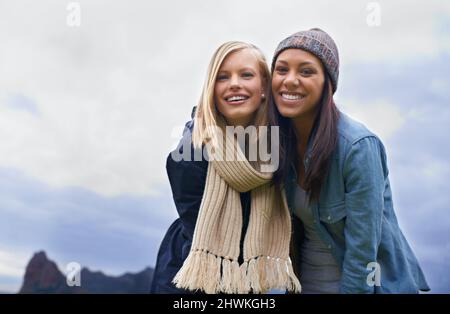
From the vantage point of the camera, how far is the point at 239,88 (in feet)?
10.4

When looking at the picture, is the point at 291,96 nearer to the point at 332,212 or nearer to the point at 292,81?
the point at 292,81

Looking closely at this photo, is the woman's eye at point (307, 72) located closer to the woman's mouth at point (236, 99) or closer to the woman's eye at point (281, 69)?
the woman's eye at point (281, 69)

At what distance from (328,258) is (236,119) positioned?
0.88m

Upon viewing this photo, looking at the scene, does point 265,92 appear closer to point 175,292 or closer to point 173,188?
point 173,188

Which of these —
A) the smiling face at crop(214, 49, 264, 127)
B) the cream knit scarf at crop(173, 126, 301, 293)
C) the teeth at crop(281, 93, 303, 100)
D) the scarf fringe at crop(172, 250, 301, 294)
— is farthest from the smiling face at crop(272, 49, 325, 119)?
the scarf fringe at crop(172, 250, 301, 294)

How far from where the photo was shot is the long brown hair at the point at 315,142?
2.94m

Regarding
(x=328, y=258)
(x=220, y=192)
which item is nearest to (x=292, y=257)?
(x=328, y=258)

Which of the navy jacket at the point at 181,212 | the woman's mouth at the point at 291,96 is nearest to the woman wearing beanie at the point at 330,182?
the woman's mouth at the point at 291,96

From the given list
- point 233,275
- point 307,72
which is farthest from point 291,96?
point 233,275

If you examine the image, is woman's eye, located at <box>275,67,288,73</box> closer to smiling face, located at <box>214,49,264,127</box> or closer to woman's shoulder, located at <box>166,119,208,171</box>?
smiling face, located at <box>214,49,264,127</box>

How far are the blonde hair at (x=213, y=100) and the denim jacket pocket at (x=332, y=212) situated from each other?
560 mm

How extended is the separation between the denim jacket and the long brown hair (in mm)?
41

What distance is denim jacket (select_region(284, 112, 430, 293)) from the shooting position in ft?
9.41

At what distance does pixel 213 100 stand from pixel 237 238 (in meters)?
0.77
